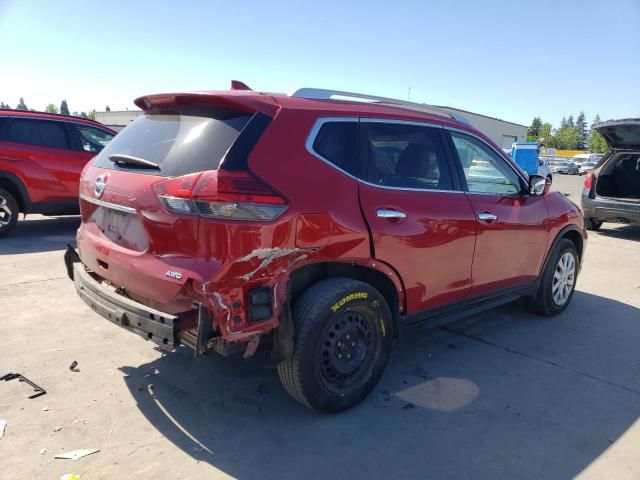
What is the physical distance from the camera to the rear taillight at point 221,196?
8.34 ft

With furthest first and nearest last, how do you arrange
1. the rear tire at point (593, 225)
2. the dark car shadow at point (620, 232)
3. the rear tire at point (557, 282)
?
the rear tire at point (593, 225)
the dark car shadow at point (620, 232)
the rear tire at point (557, 282)

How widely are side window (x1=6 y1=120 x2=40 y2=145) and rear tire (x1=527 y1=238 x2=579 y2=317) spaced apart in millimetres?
7786

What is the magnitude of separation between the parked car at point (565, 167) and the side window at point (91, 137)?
47300 millimetres

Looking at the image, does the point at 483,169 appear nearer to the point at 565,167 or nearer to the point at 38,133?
the point at 38,133

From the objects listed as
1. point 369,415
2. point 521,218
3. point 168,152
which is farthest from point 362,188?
point 521,218

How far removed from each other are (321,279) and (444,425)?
3.92 feet

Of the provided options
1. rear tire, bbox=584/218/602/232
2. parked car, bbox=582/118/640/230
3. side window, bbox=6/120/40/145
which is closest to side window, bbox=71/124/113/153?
side window, bbox=6/120/40/145

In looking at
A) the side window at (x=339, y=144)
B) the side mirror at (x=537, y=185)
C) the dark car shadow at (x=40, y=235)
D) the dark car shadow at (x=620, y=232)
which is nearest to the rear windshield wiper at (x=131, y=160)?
the side window at (x=339, y=144)

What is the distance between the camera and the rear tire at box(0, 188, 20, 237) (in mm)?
7762

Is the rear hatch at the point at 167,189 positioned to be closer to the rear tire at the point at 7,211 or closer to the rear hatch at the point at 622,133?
the rear tire at the point at 7,211

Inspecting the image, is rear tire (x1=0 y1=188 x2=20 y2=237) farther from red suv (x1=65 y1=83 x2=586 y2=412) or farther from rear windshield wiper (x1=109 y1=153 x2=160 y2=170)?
rear windshield wiper (x1=109 y1=153 x2=160 y2=170)

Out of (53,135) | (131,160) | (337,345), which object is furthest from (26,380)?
(53,135)

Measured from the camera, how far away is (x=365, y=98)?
359cm

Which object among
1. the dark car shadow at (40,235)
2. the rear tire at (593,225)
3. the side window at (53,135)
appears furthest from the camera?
the rear tire at (593,225)
